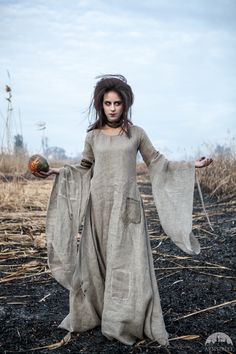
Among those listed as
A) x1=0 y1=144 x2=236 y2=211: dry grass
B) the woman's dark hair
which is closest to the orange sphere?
the woman's dark hair

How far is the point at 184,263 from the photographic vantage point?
381cm

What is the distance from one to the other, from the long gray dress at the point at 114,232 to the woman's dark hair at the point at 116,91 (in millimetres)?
59

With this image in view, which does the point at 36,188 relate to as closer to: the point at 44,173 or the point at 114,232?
the point at 44,173

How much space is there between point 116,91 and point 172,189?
59cm

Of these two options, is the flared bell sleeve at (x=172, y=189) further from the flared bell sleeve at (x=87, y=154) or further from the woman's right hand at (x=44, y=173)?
the woman's right hand at (x=44, y=173)

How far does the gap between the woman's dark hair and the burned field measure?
112 cm

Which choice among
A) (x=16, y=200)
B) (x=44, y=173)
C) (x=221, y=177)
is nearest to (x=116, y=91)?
(x=44, y=173)

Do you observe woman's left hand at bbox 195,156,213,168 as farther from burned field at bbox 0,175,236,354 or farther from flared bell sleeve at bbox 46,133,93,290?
burned field at bbox 0,175,236,354

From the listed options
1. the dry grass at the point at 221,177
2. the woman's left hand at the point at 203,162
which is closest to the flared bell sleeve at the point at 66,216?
the woman's left hand at the point at 203,162

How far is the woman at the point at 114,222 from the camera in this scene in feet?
7.54

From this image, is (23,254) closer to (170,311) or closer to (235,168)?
(170,311)

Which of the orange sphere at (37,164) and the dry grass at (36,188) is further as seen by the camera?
the dry grass at (36,188)

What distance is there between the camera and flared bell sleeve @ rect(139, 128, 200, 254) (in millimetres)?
2389

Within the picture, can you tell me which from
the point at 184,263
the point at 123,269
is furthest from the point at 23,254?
the point at 123,269
